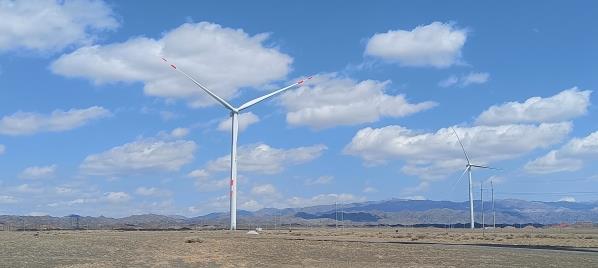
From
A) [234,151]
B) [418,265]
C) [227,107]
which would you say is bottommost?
[418,265]

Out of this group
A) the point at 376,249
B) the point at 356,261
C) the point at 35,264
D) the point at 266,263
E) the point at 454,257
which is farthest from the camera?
the point at 376,249

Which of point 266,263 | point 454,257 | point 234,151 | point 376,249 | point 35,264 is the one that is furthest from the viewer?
point 234,151

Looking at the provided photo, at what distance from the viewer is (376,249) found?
64.1 metres

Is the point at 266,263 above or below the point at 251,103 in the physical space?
below

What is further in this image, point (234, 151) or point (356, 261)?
point (234, 151)

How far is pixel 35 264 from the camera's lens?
42.7 metres

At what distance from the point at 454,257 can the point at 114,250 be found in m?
27.2

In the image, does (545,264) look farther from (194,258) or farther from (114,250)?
(114,250)

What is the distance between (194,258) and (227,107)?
64.4 m

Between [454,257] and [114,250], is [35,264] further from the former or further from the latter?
[454,257]

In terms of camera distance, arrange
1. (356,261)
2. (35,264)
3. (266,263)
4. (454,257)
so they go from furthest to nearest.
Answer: (454,257) → (356,261) → (266,263) → (35,264)

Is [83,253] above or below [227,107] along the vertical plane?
below

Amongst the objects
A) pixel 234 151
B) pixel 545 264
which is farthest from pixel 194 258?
pixel 234 151

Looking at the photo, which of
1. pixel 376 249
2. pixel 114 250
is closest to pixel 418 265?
pixel 376 249
